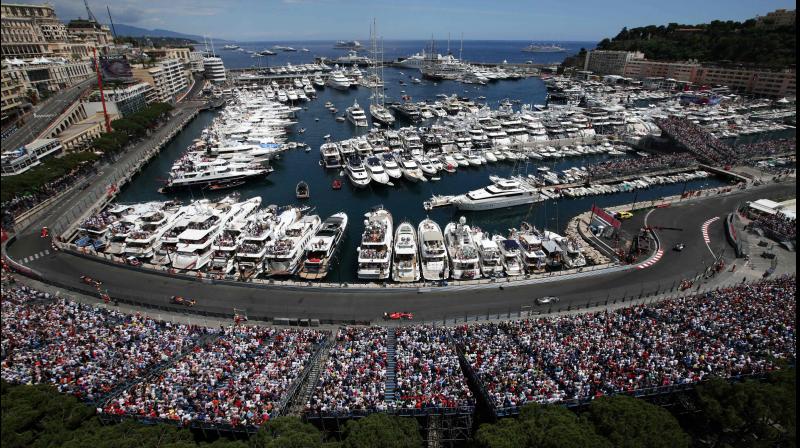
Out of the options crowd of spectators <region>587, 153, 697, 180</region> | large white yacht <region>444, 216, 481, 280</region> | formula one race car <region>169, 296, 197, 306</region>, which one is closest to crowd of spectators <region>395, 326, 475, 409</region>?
large white yacht <region>444, 216, 481, 280</region>

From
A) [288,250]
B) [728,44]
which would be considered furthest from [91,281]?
[728,44]

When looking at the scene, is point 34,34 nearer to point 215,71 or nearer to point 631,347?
point 215,71

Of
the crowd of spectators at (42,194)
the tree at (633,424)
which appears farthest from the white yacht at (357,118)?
the tree at (633,424)

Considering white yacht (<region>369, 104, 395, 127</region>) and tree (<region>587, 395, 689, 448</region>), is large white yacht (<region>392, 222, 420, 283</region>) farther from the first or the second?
white yacht (<region>369, 104, 395, 127</region>)

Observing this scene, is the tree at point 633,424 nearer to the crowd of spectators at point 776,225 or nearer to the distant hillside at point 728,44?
the crowd of spectators at point 776,225

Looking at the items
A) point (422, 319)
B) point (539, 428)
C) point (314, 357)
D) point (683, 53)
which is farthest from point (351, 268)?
point (683, 53)

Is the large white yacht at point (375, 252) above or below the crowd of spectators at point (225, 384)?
below
